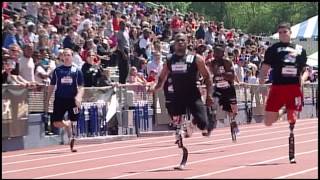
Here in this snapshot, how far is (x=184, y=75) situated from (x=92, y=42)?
10.9 m

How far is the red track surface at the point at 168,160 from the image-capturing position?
11.5m

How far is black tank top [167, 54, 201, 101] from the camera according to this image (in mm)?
12398

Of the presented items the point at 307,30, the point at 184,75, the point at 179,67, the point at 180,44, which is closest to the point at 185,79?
the point at 184,75

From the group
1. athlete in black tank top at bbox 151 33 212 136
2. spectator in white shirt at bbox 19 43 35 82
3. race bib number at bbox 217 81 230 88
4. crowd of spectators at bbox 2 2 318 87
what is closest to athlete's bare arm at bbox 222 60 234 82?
race bib number at bbox 217 81 230 88

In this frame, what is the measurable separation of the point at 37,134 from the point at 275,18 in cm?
6696

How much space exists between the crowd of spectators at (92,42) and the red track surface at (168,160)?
2.00 meters

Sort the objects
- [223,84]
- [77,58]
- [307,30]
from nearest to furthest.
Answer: [223,84] → [77,58] → [307,30]

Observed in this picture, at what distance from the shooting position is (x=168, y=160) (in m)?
13.8

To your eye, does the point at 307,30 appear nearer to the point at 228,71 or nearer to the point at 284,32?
the point at 228,71

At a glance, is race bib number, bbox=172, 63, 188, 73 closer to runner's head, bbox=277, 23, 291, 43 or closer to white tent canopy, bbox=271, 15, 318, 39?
runner's head, bbox=277, 23, 291, 43

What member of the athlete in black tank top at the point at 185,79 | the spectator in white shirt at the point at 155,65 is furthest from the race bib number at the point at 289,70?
the spectator in white shirt at the point at 155,65

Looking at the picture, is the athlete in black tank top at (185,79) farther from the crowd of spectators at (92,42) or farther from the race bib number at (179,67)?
the crowd of spectators at (92,42)

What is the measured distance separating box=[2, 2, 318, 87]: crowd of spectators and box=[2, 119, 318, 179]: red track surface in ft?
6.56

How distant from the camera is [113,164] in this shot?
1324cm
